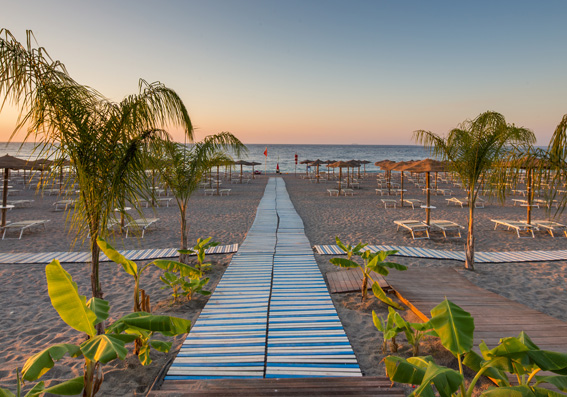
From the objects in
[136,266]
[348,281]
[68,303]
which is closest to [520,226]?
[348,281]

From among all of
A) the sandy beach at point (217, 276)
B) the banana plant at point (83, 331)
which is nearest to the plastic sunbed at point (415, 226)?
the sandy beach at point (217, 276)

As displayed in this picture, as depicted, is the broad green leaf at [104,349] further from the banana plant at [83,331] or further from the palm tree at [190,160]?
the palm tree at [190,160]

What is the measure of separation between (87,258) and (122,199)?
488cm

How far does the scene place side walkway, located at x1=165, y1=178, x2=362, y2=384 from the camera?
3.29 metres

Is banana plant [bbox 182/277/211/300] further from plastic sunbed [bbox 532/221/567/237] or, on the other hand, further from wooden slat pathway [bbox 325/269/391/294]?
plastic sunbed [bbox 532/221/567/237]

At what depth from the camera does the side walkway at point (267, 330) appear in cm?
329

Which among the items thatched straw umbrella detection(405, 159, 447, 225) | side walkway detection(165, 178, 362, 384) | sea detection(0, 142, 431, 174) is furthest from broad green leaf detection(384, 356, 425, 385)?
sea detection(0, 142, 431, 174)

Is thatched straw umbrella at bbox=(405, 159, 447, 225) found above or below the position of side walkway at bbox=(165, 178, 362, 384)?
above

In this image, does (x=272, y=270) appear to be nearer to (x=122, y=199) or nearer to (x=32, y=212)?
(x=122, y=199)

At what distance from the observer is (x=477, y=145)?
6301 millimetres

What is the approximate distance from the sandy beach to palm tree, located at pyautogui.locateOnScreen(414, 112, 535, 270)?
1.40 meters

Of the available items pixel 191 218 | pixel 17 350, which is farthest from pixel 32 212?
pixel 17 350

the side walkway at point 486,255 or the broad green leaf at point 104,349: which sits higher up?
the broad green leaf at point 104,349

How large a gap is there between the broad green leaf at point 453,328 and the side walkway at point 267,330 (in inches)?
45.1
